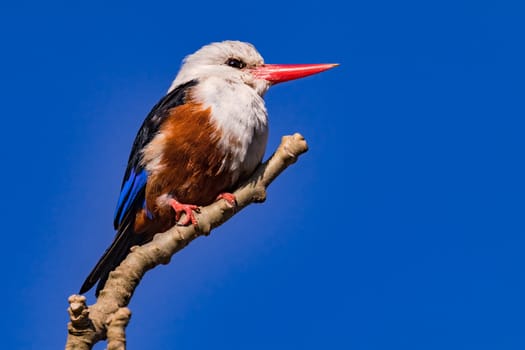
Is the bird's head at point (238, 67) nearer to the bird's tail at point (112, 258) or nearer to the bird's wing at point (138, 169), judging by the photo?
the bird's wing at point (138, 169)

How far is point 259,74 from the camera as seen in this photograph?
20.0 ft

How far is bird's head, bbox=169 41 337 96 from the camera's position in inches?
237

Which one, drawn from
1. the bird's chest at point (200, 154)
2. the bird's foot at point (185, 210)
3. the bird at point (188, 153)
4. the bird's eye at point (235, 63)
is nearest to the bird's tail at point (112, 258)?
the bird at point (188, 153)

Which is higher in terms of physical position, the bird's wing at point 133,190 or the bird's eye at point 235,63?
the bird's eye at point 235,63

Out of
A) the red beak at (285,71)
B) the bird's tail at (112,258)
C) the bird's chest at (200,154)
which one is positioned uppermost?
the red beak at (285,71)

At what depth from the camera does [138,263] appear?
12.5 feet

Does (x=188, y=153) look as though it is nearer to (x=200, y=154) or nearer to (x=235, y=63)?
(x=200, y=154)

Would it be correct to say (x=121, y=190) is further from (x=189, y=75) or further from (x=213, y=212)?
(x=213, y=212)

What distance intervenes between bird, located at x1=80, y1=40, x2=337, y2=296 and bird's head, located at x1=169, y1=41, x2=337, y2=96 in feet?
0.04

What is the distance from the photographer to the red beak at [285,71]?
19.6 feet

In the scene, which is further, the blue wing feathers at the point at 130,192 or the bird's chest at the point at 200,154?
the blue wing feathers at the point at 130,192

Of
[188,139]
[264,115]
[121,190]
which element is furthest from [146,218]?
[264,115]

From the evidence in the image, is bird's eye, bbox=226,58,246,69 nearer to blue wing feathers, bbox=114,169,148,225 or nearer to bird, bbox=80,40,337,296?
bird, bbox=80,40,337,296

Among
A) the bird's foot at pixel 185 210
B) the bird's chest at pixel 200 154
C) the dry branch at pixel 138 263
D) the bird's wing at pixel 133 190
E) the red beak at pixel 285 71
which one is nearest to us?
the dry branch at pixel 138 263
